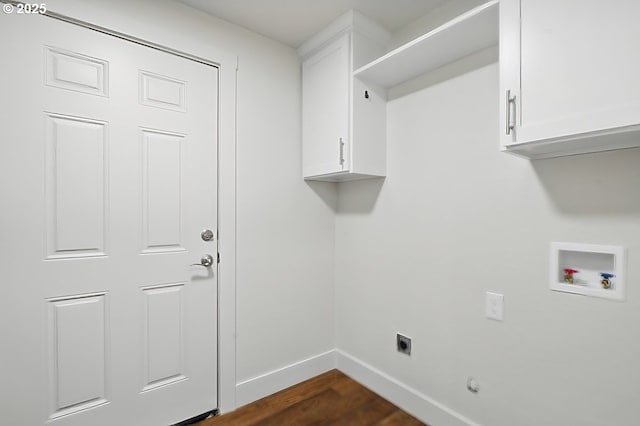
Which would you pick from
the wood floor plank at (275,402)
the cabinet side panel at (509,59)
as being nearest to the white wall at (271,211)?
the wood floor plank at (275,402)

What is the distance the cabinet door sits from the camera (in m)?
1.93

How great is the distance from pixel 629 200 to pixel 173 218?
6.93ft

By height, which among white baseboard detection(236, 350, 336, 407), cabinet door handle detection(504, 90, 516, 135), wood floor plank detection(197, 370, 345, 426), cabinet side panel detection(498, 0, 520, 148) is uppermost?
cabinet side panel detection(498, 0, 520, 148)

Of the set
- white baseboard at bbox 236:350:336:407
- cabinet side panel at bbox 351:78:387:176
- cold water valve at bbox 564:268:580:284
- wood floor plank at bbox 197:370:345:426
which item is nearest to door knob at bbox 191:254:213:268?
white baseboard at bbox 236:350:336:407

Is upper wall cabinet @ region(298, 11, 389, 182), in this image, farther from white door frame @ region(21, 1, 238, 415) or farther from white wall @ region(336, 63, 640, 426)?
white door frame @ region(21, 1, 238, 415)

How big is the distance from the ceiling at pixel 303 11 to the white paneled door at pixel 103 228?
35cm

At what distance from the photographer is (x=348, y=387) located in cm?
219

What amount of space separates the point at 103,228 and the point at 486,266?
1980mm

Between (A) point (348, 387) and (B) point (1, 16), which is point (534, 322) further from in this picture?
(B) point (1, 16)

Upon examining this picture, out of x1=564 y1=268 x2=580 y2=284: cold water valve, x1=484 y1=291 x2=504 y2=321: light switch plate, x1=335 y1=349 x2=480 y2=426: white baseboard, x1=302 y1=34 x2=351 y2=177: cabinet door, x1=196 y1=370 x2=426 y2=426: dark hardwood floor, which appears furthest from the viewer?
x1=302 y1=34 x2=351 y2=177: cabinet door

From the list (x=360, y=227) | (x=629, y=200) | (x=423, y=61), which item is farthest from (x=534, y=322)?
(x=423, y=61)

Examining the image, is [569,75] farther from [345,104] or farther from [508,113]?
[345,104]

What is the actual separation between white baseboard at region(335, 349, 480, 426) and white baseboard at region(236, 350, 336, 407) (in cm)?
13

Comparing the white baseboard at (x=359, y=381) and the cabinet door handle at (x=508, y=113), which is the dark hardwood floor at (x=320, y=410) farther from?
the cabinet door handle at (x=508, y=113)
